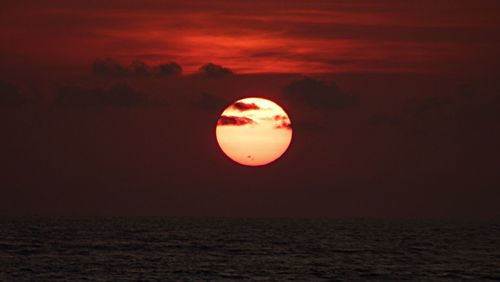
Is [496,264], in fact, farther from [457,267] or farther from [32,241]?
[32,241]

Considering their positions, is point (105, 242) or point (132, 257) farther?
point (105, 242)

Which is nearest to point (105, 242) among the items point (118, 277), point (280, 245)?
point (280, 245)

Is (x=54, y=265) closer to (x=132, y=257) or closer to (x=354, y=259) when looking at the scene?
A: (x=132, y=257)

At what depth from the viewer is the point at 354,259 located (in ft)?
327

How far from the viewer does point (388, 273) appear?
85.0 metres

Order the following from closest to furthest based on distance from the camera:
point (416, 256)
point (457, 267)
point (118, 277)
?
1. point (118, 277)
2. point (457, 267)
3. point (416, 256)

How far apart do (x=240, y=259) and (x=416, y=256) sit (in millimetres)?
22036

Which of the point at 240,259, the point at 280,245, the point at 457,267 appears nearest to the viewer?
the point at 457,267

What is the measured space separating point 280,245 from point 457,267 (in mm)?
38316

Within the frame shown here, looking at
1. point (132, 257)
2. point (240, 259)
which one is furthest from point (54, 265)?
point (240, 259)

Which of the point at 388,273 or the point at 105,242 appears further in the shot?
the point at 105,242

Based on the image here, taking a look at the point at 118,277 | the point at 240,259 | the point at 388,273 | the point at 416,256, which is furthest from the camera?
the point at 416,256

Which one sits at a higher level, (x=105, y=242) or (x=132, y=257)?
(x=105, y=242)

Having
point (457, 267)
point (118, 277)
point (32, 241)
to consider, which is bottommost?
point (118, 277)
